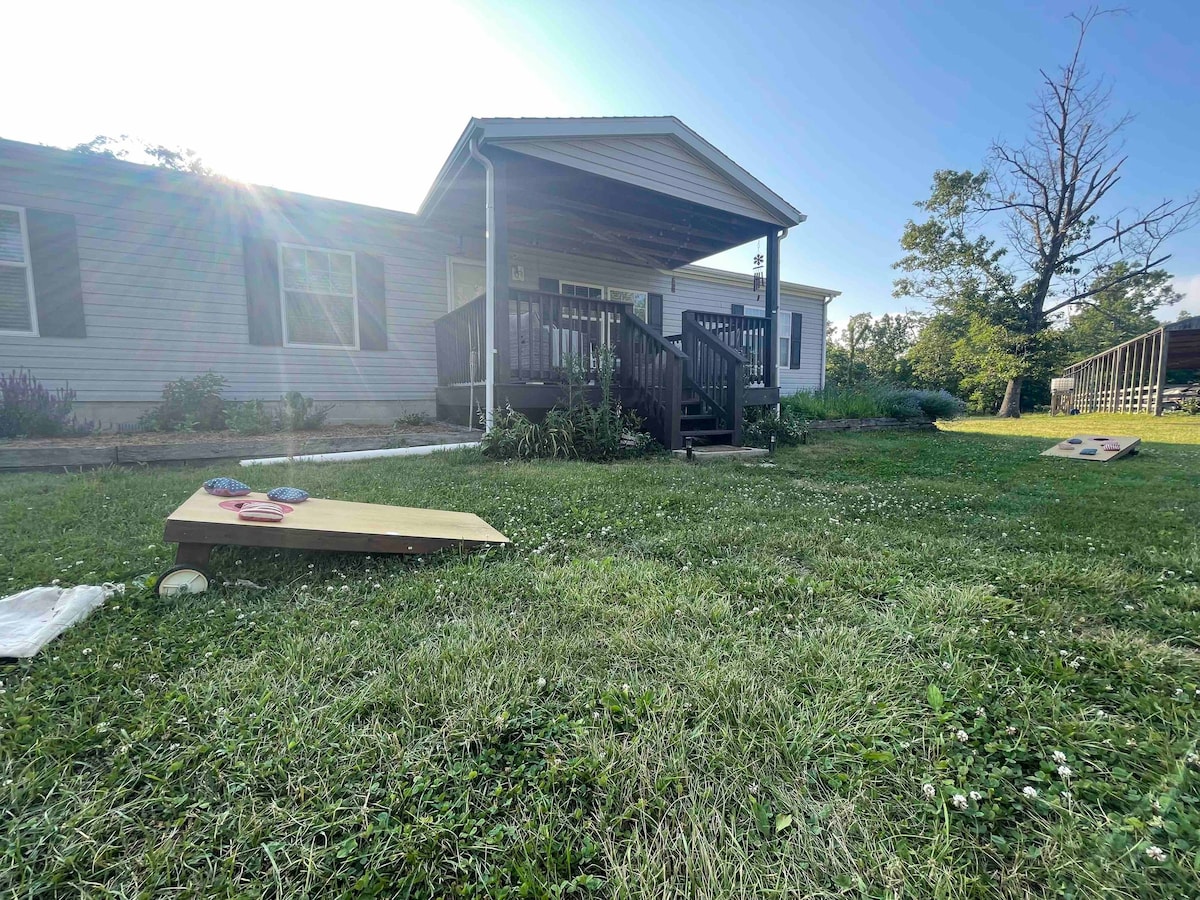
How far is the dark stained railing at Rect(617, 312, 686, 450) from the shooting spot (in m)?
5.71

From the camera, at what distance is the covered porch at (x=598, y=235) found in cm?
552

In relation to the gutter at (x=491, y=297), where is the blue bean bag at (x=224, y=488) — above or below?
below

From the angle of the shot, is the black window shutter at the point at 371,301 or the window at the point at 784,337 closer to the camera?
the black window shutter at the point at 371,301

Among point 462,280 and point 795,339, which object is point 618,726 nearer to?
point 462,280

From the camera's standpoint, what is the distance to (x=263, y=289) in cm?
657

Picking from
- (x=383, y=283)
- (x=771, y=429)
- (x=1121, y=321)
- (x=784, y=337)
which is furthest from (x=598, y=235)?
(x=1121, y=321)

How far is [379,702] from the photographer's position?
4.12ft

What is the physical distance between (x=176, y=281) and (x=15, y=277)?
145 cm

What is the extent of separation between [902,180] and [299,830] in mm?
23456

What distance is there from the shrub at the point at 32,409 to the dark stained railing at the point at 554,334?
4.93 m

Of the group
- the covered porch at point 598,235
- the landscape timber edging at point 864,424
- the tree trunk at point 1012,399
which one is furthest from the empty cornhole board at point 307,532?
the tree trunk at point 1012,399

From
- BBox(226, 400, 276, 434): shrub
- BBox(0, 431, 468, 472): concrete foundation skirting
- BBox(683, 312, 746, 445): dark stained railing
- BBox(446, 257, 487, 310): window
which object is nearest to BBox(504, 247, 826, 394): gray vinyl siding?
BBox(446, 257, 487, 310): window

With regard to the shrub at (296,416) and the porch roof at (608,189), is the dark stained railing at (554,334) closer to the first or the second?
the porch roof at (608,189)

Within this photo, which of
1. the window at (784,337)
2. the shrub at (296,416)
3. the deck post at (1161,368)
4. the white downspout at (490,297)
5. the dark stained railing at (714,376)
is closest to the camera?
the white downspout at (490,297)
